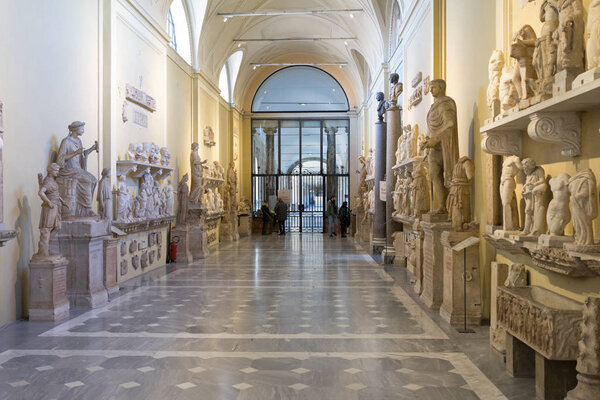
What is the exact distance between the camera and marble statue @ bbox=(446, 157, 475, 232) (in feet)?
24.3

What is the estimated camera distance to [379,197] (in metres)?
16.1

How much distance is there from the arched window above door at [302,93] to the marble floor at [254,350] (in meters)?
19.2

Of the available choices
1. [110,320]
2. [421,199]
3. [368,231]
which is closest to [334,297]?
[421,199]

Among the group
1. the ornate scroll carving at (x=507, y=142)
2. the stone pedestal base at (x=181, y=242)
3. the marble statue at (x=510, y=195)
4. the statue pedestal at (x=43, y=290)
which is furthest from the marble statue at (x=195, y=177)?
the marble statue at (x=510, y=195)

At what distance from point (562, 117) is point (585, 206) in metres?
0.85

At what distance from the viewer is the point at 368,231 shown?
2066cm

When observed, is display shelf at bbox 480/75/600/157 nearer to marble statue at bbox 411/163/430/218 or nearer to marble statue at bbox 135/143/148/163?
marble statue at bbox 411/163/430/218

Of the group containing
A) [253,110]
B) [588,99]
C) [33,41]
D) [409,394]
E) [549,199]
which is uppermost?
[253,110]

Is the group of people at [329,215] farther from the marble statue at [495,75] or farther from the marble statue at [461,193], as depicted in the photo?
the marble statue at [495,75]

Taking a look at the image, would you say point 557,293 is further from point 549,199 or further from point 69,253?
point 69,253

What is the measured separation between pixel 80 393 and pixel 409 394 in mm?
2805

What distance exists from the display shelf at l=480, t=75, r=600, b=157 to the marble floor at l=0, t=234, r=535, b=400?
212 centimetres

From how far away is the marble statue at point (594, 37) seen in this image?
371 cm

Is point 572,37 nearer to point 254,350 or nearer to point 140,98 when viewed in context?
point 254,350
